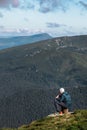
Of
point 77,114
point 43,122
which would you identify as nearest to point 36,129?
point 43,122

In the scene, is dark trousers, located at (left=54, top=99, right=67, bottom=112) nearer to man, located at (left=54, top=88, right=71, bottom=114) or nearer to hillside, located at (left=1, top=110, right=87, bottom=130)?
man, located at (left=54, top=88, right=71, bottom=114)

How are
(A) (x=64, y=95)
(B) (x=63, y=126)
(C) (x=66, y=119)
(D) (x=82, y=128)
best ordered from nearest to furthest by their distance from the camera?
(D) (x=82, y=128) → (B) (x=63, y=126) → (C) (x=66, y=119) → (A) (x=64, y=95)

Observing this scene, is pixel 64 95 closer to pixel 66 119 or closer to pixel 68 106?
pixel 68 106

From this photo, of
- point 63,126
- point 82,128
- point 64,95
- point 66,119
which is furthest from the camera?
point 64,95

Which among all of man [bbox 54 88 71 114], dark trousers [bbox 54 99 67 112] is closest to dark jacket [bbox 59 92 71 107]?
man [bbox 54 88 71 114]

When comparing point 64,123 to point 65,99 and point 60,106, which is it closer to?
point 65,99

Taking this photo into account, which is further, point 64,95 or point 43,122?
point 64,95

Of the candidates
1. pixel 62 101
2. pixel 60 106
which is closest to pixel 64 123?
pixel 62 101
